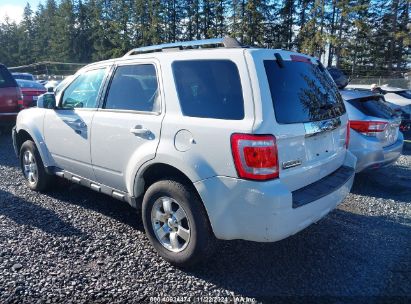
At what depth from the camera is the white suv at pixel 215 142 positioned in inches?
108

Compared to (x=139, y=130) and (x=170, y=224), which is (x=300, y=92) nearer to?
(x=139, y=130)

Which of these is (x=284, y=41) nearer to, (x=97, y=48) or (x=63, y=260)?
(x=97, y=48)

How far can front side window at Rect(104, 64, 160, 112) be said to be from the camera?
11.4 ft

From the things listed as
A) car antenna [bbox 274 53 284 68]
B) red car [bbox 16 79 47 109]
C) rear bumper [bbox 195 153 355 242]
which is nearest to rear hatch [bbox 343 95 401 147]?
car antenna [bbox 274 53 284 68]

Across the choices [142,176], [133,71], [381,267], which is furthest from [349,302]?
[133,71]

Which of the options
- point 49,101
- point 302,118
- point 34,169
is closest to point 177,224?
point 302,118

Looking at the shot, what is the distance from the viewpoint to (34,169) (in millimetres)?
5160

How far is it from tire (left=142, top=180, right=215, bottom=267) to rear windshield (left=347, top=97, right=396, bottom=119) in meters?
3.52

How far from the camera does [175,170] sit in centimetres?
323

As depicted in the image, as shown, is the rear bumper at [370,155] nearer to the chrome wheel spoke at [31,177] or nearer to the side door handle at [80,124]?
the side door handle at [80,124]

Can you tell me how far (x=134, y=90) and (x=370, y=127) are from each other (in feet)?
11.3

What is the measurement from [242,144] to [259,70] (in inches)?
23.6

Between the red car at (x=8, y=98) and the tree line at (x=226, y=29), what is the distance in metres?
27.7

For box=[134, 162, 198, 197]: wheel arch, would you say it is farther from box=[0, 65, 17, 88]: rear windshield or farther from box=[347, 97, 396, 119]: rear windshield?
box=[0, 65, 17, 88]: rear windshield
